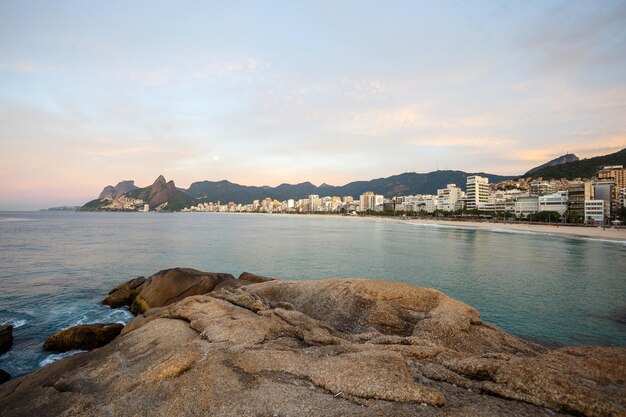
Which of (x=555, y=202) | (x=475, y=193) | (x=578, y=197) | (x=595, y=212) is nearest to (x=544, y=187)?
(x=475, y=193)

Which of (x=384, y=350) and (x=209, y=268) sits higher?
(x=384, y=350)

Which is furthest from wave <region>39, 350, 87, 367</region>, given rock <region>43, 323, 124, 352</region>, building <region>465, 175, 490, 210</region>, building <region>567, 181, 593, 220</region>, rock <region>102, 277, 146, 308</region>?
building <region>465, 175, 490, 210</region>

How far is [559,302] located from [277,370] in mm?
26341

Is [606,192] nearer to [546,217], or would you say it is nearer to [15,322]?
[546,217]

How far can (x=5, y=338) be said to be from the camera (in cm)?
1738

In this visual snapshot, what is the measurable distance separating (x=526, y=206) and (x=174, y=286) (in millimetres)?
182463

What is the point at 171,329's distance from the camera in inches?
510

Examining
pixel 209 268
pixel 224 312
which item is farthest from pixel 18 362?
pixel 209 268

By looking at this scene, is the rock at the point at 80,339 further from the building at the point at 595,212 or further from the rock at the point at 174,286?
the building at the point at 595,212

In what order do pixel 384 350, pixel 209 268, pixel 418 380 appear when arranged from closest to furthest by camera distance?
pixel 418 380
pixel 384 350
pixel 209 268

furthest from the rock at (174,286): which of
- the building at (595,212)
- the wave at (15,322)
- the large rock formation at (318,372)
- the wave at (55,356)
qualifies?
the building at (595,212)

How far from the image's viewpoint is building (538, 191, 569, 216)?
142750 mm

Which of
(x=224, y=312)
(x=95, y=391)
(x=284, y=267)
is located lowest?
(x=284, y=267)

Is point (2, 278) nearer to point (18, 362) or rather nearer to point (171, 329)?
point (18, 362)
